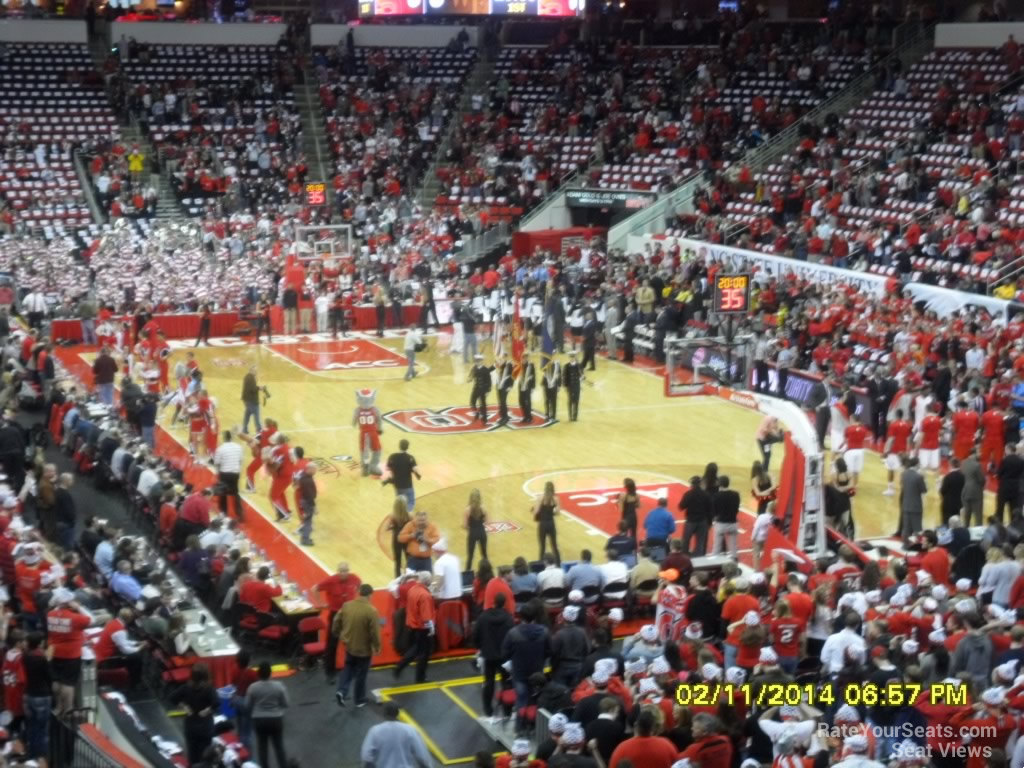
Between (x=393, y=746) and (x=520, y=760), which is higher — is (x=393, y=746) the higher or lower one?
the lower one

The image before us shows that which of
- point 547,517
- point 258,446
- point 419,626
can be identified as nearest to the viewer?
point 419,626

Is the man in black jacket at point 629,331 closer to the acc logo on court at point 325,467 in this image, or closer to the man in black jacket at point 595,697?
the acc logo on court at point 325,467

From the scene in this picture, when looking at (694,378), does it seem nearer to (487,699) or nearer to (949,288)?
(949,288)

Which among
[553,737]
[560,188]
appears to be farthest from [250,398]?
[560,188]

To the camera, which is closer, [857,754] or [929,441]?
[857,754]

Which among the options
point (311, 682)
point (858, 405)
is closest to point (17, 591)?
point (311, 682)

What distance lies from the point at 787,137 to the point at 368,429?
72.7 ft

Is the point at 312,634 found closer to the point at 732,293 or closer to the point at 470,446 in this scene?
the point at 470,446

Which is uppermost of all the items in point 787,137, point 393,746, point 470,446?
point 787,137

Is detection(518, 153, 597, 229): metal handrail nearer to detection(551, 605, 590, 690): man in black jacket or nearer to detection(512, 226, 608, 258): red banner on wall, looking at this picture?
detection(512, 226, 608, 258): red banner on wall

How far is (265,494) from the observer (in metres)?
22.6

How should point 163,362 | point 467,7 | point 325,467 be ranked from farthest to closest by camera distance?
point 467,7 → point 163,362 → point 325,467

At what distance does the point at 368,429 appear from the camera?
2298cm

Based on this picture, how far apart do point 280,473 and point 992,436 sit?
10.2 m
